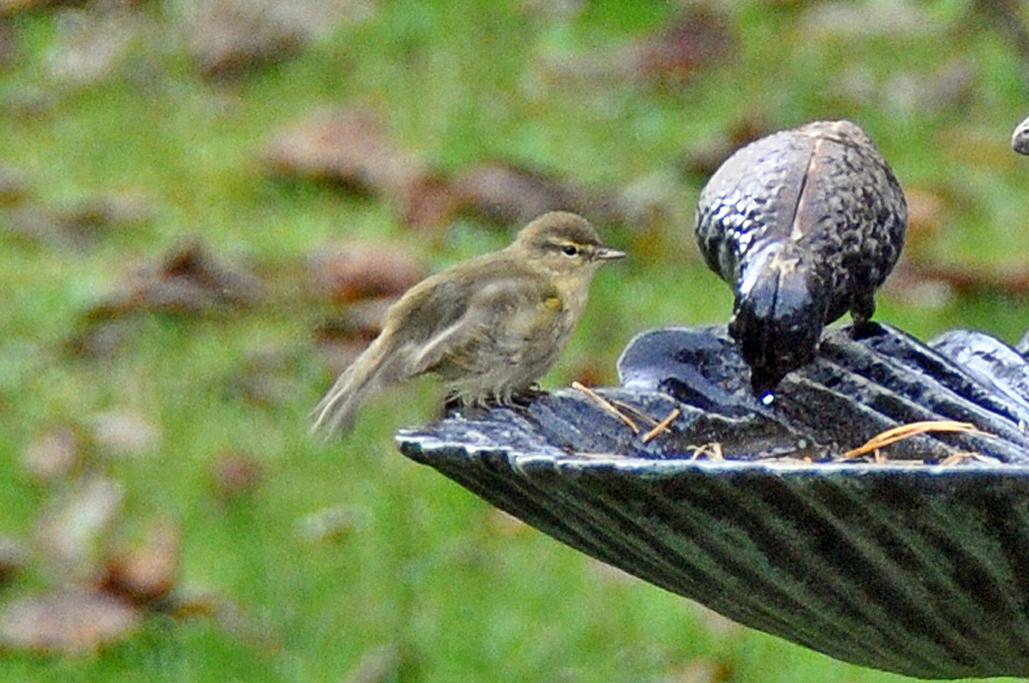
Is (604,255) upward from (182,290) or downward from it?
upward

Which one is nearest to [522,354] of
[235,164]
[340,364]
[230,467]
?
[230,467]

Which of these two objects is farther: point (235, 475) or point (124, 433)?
point (124, 433)

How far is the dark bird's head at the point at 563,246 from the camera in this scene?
451cm

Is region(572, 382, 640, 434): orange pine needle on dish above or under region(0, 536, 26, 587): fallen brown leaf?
above

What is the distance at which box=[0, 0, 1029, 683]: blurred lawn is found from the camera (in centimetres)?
492

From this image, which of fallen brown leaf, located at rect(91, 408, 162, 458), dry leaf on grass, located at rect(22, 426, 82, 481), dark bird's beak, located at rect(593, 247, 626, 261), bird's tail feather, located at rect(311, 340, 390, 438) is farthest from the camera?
fallen brown leaf, located at rect(91, 408, 162, 458)

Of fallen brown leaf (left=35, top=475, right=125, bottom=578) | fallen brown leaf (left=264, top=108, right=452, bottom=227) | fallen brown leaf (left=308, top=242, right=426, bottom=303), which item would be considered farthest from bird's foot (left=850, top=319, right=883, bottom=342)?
fallen brown leaf (left=264, top=108, right=452, bottom=227)

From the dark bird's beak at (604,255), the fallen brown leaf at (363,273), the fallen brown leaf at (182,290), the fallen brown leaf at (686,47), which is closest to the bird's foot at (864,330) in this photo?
the dark bird's beak at (604,255)

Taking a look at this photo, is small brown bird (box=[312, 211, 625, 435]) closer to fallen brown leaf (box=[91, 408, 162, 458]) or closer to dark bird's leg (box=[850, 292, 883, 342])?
dark bird's leg (box=[850, 292, 883, 342])

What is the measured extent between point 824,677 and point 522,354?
1.04m

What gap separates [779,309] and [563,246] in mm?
1986

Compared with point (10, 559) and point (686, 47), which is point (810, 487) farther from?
point (686, 47)

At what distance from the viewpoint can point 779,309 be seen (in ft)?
8.64

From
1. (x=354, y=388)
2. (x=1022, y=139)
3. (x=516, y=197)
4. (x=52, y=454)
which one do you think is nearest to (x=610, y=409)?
(x=1022, y=139)
